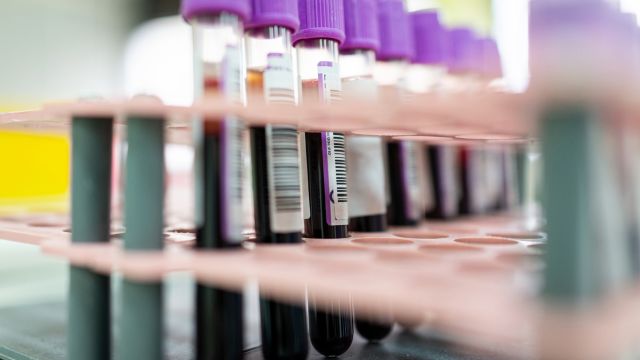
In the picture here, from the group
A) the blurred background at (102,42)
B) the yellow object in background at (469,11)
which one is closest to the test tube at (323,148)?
the blurred background at (102,42)

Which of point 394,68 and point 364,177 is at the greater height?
point 394,68

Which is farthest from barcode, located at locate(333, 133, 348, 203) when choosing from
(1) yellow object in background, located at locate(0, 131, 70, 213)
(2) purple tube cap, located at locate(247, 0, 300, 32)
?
(1) yellow object in background, located at locate(0, 131, 70, 213)

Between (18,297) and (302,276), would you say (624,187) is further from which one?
(18,297)

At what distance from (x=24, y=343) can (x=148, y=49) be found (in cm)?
147

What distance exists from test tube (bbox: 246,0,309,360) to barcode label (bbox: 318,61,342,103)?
0.03 metres

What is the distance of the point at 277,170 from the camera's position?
1.39 feet

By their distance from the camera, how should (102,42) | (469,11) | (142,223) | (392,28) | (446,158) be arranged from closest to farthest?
1. (142,223)
2. (392,28)
3. (446,158)
4. (469,11)
5. (102,42)

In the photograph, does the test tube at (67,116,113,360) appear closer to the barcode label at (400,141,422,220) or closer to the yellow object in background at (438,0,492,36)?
the barcode label at (400,141,422,220)

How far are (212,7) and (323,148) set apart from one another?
151mm

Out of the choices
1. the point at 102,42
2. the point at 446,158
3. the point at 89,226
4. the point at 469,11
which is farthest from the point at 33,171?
the point at 469,11

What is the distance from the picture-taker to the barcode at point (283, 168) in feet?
1.39

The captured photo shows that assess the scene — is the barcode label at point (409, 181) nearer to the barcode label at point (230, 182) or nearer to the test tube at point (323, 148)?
the test tube at point (323, 148)

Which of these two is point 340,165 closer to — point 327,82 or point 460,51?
point 327,82

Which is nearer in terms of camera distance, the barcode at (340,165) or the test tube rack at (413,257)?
the test tube rack at (413,257)
